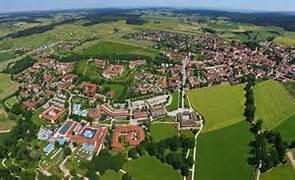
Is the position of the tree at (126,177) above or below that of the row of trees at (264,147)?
below

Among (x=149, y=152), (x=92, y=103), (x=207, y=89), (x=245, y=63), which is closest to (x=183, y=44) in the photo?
(x=245, y=63)

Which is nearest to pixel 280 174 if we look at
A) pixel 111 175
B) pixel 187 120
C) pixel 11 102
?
pixel 187 120

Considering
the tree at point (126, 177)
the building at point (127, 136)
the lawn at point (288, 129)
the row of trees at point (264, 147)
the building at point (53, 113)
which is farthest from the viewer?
the building at point (53, 113)

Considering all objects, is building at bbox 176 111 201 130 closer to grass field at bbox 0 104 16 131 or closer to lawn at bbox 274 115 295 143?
lawn at bbox 274 115 295 143

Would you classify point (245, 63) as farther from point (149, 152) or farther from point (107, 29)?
point (107, 29)

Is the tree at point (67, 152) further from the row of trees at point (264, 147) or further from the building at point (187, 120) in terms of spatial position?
the row of trees at point (264, 147)

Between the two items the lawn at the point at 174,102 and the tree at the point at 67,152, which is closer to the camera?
the tree at the point at 67,152

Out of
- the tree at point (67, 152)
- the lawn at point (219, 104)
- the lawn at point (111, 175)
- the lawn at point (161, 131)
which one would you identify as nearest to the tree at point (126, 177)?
the lawn at point (111, 175)

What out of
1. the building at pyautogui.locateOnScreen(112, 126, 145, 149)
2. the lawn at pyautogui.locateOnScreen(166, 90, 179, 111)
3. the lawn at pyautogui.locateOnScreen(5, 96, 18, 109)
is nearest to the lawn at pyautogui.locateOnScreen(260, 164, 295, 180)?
the building at pyautogui.locateOnScreen(112, 126, 145, 149)
